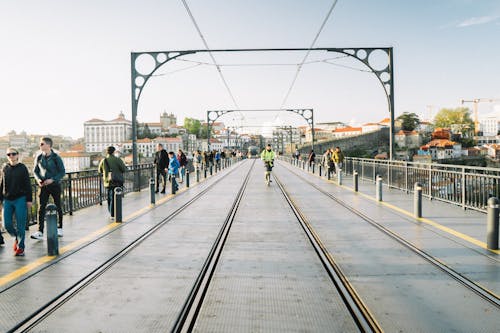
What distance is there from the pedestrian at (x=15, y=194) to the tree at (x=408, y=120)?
150270mm

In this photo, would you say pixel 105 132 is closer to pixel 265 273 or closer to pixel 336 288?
pixel 265 273

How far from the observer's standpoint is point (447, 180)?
487 inches

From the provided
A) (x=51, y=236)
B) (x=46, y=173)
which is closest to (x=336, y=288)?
(x=51, y=236)

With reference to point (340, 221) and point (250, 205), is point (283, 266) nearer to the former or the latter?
point (340, 221)

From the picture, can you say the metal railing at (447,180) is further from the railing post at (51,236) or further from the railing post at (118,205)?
the railing post at (51,236)

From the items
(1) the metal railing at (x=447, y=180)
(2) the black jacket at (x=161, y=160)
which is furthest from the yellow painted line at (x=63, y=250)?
(1) the metal railing at (x=447, y=180)

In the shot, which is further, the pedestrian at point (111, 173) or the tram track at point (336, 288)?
the pedestrian at point (111, 173)

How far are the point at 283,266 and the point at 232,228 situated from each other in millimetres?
3182

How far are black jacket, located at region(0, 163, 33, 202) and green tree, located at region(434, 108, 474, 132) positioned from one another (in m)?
158

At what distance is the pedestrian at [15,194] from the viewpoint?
6.64 meters

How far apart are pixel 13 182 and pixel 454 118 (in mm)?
162584

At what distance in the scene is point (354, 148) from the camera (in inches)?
3538

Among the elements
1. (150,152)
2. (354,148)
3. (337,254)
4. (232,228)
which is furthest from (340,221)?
(150,152)

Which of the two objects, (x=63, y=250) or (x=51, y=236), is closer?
(x=51, y=236)
